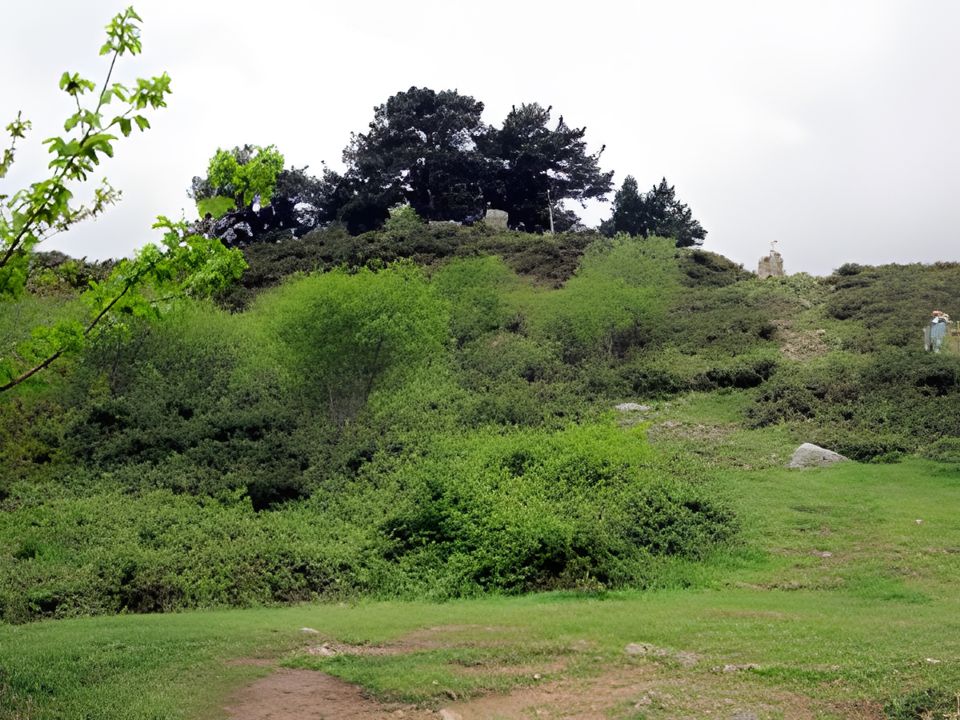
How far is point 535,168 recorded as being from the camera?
66375 mm

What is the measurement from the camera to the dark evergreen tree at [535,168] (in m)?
66.5

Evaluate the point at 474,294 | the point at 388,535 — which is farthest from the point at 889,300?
the point at 388,535

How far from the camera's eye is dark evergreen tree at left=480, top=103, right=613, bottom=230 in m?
66.5

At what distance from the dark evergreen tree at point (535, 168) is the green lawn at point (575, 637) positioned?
174ft

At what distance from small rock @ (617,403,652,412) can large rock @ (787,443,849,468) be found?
20.3ft

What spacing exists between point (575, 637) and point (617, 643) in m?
0.53

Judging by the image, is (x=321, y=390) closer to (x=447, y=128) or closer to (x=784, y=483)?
(x=784, y=483)

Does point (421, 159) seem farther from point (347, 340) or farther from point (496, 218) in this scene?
point (347, 340)

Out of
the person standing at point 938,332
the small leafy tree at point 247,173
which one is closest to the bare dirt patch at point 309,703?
the small leafy tree at point 247,173

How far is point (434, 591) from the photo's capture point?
1409 centimetres

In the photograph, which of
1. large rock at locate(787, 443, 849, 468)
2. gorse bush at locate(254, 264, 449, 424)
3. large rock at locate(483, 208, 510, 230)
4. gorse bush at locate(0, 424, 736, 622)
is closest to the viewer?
gorse bush at locate(0, 424, 736, 622)

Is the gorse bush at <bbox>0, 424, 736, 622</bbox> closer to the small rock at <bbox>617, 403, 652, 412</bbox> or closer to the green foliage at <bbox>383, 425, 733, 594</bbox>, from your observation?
the green foliage at <bbox>383, 425, 733, 594</bbox>

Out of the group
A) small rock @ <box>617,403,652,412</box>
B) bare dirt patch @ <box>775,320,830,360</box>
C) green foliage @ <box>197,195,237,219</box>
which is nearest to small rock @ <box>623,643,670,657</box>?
green foliage @ <box>197,195,237,219</box>

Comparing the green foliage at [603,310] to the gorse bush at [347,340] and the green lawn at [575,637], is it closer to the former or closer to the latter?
the gorse bush at [347,340]
